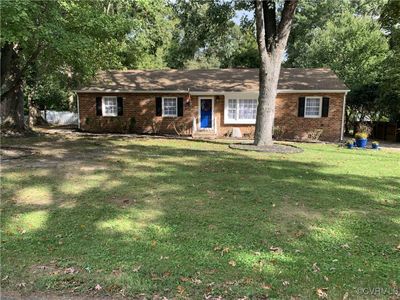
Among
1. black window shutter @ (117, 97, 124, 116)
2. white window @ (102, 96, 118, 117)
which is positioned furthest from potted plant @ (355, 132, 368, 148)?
white window @ (102, 96, 118, 117)

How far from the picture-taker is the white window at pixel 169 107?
21.1m

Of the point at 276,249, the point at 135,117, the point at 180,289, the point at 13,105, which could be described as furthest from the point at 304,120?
the point at 180,289

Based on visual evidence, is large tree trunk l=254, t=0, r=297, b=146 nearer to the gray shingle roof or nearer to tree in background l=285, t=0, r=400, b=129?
the gray shingle roof

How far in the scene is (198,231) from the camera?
5164 millimetres

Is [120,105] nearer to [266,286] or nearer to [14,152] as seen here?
[14,152]

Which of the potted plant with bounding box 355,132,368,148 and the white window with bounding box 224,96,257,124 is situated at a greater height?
the white window with bounding box 224,96,257,124

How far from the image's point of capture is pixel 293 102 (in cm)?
2008

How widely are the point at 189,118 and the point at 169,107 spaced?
1350 millimetres

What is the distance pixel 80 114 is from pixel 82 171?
45.7 feet

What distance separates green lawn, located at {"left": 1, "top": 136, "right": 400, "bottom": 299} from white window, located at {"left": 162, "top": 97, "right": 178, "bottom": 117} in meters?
11.8

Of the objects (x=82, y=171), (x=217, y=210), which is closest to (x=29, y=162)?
(x=82, y=171)

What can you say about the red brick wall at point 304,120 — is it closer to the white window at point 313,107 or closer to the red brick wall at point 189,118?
the red brick wall at point 189,118

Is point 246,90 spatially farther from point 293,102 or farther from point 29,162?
point 29,162

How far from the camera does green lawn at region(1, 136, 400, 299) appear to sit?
3826 millimetres
